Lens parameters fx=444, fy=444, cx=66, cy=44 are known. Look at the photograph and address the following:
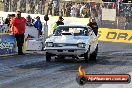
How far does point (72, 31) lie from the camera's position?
1652 centimetres

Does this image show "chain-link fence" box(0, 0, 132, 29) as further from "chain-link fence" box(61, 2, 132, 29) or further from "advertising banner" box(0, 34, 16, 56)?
"advertising banner" box(0, 34, 16, 56)

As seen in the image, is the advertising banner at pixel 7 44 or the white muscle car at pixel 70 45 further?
the advertising banner at pixel 7 44

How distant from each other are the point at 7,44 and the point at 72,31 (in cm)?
322

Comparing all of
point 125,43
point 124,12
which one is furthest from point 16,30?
point 124,12

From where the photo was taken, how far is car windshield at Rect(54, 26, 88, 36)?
16391 millimetres

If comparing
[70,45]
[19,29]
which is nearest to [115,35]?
[19,29]

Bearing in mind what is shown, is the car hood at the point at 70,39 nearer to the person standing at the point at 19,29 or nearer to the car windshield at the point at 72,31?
the car windshield at the point at 72,31

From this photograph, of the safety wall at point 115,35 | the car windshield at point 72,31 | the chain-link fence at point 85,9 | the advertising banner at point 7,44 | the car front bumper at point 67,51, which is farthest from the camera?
the chain-link fence at point 85,9

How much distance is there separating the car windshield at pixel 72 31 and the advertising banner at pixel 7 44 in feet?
8.72

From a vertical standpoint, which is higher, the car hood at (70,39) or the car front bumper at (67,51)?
the car hood at (70,39)

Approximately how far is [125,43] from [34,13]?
869 cm

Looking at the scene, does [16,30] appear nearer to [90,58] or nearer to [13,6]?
[90,58]

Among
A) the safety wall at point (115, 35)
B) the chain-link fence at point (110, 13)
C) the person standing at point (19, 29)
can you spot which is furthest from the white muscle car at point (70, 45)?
the chain-link fence at point (110, 13)

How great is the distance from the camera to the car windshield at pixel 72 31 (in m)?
16.4
